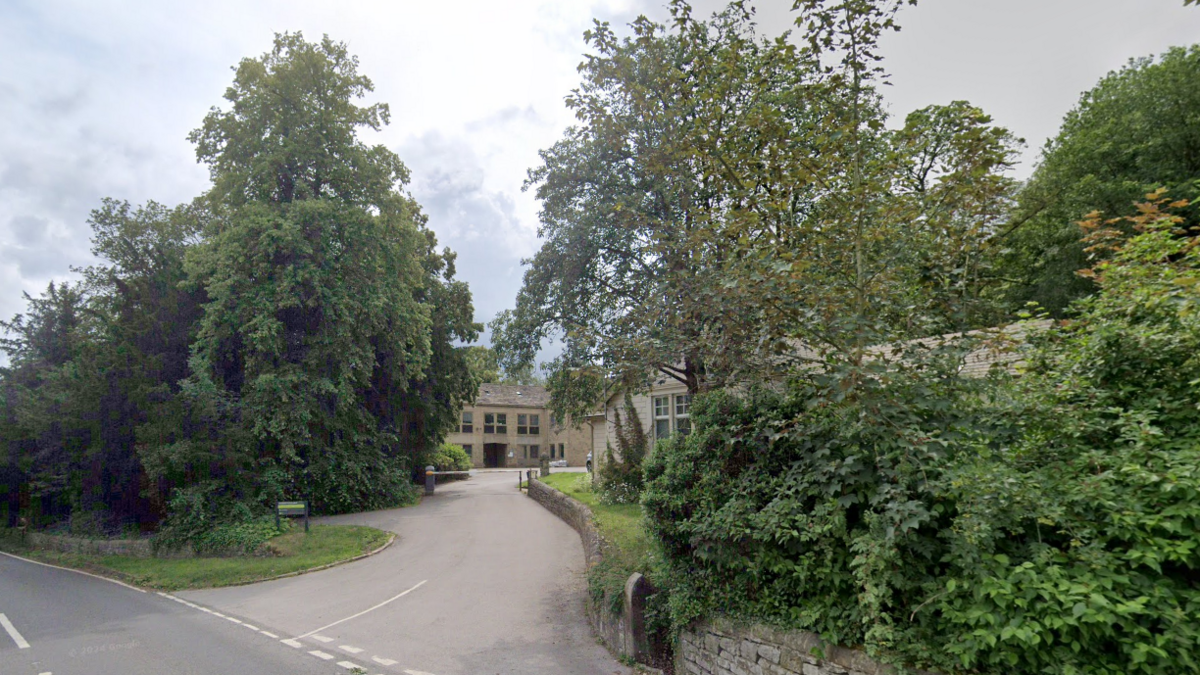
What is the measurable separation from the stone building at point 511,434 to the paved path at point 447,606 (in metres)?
44.8

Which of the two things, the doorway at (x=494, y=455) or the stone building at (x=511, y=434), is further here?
the doorway at (x=494, y=455)

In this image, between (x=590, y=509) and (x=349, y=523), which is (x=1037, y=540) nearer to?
(x=590, y=509)

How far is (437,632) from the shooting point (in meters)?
10.2

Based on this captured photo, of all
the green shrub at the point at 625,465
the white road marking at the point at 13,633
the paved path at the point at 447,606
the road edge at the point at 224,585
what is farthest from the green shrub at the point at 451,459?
the white road marking at the point at 13,633

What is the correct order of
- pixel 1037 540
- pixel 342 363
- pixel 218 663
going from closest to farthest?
1. pixel 1037 540
2. pixel 218 663
3. pixel 342 363

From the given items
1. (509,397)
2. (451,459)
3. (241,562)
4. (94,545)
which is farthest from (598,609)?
(509,397)

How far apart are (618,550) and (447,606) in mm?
3356

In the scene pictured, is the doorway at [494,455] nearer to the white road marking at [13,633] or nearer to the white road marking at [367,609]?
the white road marking at [367,609]

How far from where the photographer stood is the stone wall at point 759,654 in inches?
215

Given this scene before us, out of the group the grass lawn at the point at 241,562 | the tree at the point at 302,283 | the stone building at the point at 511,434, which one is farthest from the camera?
the stone building at the point at 511,434

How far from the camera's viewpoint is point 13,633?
1110 cm

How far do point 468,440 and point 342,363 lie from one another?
42367mm

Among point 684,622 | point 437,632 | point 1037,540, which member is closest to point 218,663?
point 437,632

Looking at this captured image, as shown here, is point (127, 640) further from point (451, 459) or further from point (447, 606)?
point (451, 459)
